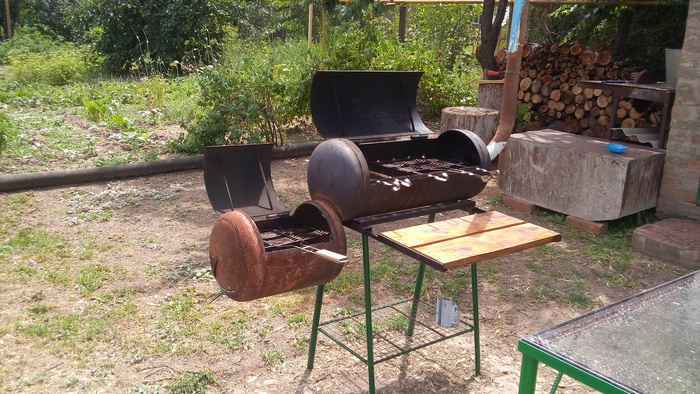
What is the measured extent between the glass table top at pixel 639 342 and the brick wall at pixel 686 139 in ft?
12.3

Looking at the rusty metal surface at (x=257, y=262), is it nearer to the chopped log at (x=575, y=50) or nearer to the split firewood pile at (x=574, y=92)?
the split firewood pile at (x=574, y=92)

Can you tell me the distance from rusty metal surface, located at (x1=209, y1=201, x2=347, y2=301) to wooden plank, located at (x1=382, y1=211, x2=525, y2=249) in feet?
0.97

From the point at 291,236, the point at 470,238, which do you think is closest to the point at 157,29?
the point at 291,236

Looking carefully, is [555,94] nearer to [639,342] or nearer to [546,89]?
[546,89]

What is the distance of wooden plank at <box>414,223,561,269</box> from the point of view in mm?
2350

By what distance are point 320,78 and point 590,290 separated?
2533mm

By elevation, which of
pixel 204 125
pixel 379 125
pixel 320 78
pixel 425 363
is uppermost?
pixel 320 78

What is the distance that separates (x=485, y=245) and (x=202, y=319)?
78.3 inches

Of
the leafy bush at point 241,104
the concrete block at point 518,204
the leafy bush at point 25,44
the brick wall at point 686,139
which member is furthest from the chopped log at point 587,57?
the leafy bush at point 25,44

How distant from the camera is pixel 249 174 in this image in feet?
10.3

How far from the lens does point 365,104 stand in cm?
346

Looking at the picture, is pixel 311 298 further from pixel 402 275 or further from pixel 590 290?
pixel 590 290

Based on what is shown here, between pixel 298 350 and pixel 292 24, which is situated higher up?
pixel 292 24

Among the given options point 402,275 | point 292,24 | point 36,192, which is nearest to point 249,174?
point 402,275
